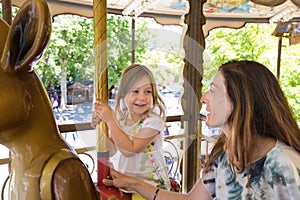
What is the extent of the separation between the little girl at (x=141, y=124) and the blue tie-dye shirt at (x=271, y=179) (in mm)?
299

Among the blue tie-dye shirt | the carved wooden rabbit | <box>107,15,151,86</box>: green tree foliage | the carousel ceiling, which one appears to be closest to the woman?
the blue tie-dye shirt

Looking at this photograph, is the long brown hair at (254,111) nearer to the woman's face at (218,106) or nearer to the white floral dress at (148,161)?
the woman's face at (218,106)

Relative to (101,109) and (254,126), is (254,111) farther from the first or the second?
(101,109)

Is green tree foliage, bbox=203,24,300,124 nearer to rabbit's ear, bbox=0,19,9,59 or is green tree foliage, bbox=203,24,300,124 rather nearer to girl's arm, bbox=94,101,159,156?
girl's arm, bbox=94,101,159,156

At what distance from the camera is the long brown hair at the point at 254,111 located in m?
0.85

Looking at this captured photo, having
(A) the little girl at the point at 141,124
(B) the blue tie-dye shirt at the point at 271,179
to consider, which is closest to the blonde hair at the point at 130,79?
(A) the little girl at the point at 141,124

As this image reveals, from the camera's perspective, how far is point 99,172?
76 cm

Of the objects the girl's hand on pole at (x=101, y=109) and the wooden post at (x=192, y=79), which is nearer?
the girl's hand on pole at (x=101, y=109)

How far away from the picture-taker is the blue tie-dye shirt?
31.7 inches

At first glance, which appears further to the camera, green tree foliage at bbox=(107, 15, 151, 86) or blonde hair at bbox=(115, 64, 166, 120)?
blonde hair at bbox=(115, 64, 166, 120)

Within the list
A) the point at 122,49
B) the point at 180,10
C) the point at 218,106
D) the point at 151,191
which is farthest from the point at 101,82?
the point at 180,10

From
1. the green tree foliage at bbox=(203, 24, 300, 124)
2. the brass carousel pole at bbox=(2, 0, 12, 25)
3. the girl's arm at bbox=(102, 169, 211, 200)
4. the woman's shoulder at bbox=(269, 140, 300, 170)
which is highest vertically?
the green tree foliage at bbox=(203, 24, 300, 124)

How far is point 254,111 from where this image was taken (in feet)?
2.82

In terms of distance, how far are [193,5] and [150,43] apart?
31 cm
